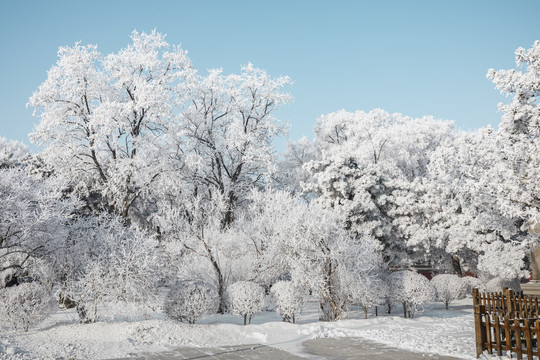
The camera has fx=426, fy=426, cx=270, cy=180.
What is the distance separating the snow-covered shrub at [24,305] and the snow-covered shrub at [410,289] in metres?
11.6

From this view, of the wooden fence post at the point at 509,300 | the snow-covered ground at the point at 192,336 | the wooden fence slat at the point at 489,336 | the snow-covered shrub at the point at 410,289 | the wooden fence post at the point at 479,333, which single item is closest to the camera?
the wooden fence slat at the point at 489,336

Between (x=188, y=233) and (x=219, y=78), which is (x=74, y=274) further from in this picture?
(x=219, y=78)

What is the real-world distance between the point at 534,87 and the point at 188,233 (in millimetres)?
13382

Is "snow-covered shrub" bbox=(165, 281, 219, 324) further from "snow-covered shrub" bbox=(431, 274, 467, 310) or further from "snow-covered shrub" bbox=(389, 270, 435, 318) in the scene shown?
"snow-covered shrub" bbox=(431, 274, 467, 310)

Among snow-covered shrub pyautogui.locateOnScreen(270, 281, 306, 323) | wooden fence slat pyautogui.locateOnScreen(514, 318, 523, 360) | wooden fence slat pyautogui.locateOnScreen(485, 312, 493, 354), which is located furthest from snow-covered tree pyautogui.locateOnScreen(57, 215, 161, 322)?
wooden fence slat pyautogui.locateOnScreen(514, 318, 523, 360)

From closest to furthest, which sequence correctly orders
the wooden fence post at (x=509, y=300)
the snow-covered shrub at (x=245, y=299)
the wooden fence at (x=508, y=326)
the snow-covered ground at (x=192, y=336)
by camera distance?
the wooden fence at (x=508, y=326) < the snow-covered ground at (x=192, y=336) < the wooden fence post at (x=509, y=300) < the snow-covered shrub at (x=245, y=299)

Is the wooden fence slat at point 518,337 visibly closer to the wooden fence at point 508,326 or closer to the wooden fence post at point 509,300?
the wooden fence at point 508,326

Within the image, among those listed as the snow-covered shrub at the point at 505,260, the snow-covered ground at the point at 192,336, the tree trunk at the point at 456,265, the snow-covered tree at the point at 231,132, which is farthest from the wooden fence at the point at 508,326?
the snow-covered tree at the point at 231,132

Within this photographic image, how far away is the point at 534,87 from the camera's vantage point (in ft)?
44.1

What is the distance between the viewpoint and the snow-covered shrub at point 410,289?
15680mm

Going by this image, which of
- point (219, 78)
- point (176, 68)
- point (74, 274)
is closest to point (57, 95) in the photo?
point (176, 68)

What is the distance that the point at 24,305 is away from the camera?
36.1 ft

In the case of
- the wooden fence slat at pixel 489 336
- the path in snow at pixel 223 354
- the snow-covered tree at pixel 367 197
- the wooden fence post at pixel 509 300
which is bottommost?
the path in snow at pixel 223 354

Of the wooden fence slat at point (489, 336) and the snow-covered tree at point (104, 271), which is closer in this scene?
the wooden fence slat at point (489, 336)
